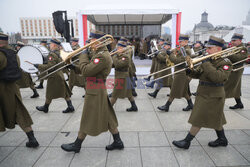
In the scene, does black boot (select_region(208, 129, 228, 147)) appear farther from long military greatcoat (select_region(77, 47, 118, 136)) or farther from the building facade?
the building facade

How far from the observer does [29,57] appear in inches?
140

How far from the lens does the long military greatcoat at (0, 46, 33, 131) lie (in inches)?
112

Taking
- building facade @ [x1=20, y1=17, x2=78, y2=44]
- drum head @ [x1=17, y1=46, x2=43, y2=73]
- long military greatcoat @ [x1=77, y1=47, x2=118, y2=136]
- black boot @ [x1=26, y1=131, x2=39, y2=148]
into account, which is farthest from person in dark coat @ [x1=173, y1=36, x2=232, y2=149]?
building facade @ [x1=20, y1=17, x2=78, y2=44]

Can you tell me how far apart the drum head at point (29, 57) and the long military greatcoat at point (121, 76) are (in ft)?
5.60

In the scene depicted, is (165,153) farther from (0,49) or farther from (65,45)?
(0,49)

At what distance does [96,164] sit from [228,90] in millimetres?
4111

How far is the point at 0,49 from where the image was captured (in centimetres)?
271

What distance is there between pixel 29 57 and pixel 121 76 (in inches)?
84.3

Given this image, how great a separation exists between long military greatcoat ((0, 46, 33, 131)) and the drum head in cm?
65

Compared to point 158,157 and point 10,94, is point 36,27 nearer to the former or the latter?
point 10,94

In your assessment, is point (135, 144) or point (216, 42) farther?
point (135, 144)

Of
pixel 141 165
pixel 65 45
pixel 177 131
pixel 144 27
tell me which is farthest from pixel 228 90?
pixel 144 27

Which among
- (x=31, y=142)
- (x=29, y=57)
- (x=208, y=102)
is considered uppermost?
(x=29, y=57)

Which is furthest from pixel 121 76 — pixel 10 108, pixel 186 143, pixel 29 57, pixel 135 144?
pixel 10 108
